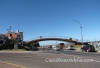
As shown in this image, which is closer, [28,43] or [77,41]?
[77,41]

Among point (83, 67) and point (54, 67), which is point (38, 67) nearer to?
point (54, 67)

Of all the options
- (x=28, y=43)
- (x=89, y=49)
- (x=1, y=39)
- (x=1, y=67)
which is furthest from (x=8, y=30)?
(x=1, y=67)

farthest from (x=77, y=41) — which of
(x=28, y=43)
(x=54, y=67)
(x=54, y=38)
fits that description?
(x=54, y=67)

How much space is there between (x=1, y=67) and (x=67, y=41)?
285 feet

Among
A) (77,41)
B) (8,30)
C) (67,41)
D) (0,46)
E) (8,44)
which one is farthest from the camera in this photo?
(8,30)

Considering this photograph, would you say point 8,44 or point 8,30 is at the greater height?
point 8,30

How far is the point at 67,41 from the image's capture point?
98.9 metres

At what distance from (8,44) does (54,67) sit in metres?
63.4

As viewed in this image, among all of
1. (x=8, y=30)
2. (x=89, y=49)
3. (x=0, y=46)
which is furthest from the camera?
(x=8, y=30)

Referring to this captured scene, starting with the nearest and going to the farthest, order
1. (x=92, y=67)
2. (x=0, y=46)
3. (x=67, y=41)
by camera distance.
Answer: (x=92, y=67) → (x=0, y=46) → (x=67, y=41)

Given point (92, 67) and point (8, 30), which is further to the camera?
point (8, 30)

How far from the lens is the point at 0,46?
68.0 m

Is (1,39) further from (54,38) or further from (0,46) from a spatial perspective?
(54,38)

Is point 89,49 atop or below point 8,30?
below
